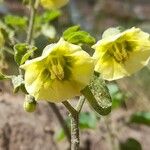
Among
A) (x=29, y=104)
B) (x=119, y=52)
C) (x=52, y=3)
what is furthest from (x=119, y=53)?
(x=52, y=3)

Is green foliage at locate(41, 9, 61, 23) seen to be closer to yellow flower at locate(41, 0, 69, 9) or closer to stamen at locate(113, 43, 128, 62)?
yellow flower at locate(41, 0, 69, 9)

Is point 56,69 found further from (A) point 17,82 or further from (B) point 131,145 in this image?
(B) point 131,145

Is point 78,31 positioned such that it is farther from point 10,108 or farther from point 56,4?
point 10,108

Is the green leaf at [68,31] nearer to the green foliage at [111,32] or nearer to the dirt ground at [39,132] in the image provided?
the green foliage at [111,32]

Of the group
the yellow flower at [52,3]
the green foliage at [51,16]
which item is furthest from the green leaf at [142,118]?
the yellow flower at [52,3]

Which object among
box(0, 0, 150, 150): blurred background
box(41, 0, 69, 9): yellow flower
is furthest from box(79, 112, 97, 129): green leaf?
box(41, 0, 69, 9): yellow flower

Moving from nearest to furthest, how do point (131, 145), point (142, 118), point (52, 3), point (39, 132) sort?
point (52, 3) → point (131, 145) → point (142, 118) → point (39, 132)
